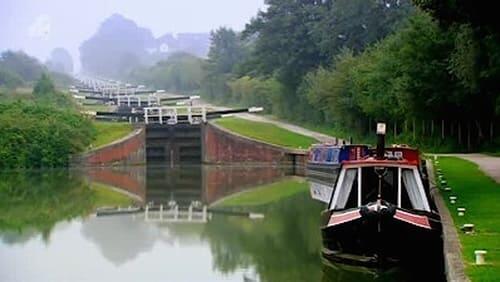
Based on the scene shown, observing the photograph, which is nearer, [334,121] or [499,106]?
[499,106]

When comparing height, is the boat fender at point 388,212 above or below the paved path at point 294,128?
below

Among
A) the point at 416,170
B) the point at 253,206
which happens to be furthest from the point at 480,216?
the point at 253,206

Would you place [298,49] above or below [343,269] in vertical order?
above

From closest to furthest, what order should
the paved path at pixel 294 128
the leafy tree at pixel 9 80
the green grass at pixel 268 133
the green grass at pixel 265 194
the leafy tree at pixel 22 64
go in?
the green grass at pixel 265 194, the green grass at pixel 268 133, the paved path at pixel 294 128, the leafy tree at pixel 9 80, the leafy tree at pixel 22 64

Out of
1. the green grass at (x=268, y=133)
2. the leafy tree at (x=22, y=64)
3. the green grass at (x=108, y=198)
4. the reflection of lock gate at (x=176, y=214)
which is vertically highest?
the leafy tree at (x=22, y=64)

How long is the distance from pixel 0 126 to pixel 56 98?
50.7 ft

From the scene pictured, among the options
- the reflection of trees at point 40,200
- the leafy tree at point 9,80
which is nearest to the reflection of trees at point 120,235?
the reflection of trees at point 40,200

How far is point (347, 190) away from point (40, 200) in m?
16.3

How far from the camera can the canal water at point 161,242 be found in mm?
15712

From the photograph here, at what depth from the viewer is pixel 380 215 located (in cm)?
1434

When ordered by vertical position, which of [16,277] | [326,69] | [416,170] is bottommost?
[16,277]

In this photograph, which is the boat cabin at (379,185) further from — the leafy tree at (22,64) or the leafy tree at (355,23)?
the leafy tree at (22,64)

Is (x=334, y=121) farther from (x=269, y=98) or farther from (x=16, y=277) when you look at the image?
(x=16, y=277)

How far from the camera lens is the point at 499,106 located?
28234mm
